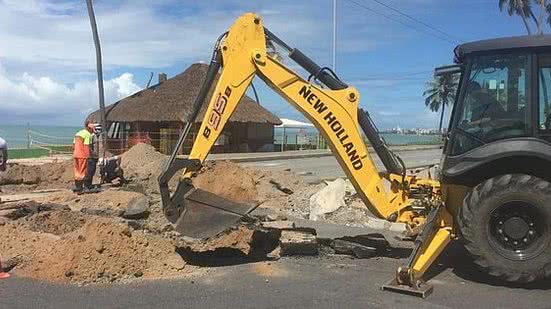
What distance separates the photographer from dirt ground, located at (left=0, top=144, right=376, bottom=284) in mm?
7629

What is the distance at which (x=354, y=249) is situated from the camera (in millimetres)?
8734

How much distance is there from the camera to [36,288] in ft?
22.8

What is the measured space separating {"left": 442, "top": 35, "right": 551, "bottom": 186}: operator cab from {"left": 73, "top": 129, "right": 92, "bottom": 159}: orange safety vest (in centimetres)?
1073

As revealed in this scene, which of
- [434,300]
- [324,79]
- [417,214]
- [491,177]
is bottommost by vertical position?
[434,300]

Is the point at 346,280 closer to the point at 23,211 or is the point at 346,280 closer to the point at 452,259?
the point at 452,259

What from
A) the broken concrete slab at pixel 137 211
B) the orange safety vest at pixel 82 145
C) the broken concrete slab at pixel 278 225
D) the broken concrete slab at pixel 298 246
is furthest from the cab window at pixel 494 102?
the orange safety vest at pixel 82 145

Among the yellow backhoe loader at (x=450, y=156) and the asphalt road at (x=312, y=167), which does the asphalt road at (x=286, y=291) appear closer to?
the yellow backhoe loader at (x=450, y=156)

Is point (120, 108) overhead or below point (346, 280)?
overhead

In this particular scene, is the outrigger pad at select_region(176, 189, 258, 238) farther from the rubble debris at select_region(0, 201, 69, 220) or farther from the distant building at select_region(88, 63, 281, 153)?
the distant building at select_region(88, 63, 281, 153)

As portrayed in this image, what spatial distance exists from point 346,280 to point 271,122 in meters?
36.9

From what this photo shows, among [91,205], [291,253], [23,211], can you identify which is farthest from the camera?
[91,205]

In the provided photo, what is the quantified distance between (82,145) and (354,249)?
9468mm

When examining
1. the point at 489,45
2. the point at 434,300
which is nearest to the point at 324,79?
the point at 489,45

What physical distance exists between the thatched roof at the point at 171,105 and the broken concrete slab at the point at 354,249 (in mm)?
29712
